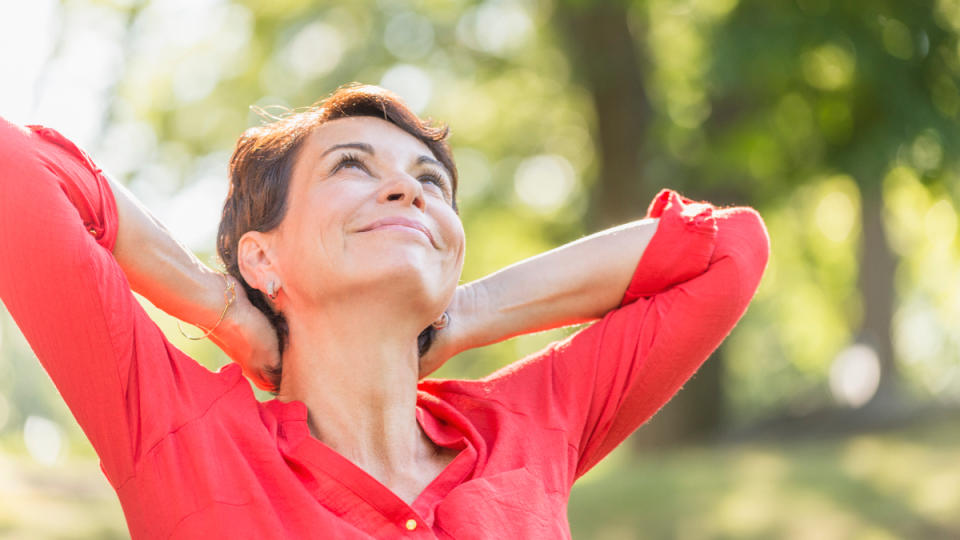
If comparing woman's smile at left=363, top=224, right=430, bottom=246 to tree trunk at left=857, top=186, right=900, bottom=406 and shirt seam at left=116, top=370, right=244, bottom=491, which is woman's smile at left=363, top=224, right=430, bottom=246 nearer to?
shirt seam at left=116, top=370, right=244, bottom=491

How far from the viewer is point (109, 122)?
11.7 m

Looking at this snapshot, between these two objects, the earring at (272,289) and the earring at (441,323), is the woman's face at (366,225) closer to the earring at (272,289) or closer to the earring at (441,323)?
the earring at (272,289)

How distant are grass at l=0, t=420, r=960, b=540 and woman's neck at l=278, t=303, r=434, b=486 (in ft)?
11.5

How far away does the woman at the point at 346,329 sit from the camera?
195cm

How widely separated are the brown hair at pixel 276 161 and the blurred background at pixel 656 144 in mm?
3460

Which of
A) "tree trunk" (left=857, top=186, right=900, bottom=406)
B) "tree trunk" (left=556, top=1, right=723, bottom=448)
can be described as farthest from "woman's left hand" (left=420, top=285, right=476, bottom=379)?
"tree trunk" (left=857, top=186, right=900, bottom=406)

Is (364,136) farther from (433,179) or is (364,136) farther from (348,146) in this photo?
(433,179)

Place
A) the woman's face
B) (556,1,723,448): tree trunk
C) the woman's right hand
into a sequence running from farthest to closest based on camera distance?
(556,1,723,448): tree trunk → the woman's right hand → the woman's face

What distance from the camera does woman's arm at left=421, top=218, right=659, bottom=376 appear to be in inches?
103

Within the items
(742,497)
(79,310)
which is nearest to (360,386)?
(79,310)

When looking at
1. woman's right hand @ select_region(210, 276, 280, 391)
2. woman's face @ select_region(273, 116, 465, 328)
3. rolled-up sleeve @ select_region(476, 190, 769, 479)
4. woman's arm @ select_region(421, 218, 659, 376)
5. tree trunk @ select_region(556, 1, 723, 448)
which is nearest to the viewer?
woman's face @ select_region(273, 116, 465, 328)

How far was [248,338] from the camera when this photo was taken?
2.36 meters

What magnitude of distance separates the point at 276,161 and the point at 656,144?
23.3 feet

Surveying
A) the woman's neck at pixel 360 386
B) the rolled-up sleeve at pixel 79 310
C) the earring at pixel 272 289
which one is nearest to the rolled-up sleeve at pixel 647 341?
the woman's neck at pixel 360 386
